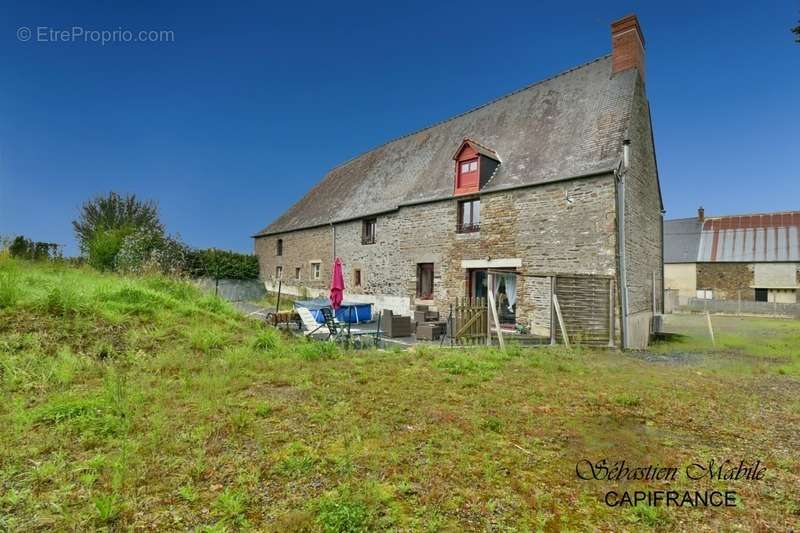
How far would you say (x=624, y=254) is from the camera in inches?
457

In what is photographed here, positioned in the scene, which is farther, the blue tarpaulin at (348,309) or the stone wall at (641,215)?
the blue tarpaulin at (348,309)

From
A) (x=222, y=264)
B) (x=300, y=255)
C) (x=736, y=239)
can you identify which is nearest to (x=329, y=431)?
(x=300, y=255)

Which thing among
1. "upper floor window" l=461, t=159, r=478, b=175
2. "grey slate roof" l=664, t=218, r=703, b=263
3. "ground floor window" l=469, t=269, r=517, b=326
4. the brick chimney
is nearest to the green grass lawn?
"ground floor window" l=469, t=269, r=517, b=326

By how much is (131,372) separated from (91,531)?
348cm

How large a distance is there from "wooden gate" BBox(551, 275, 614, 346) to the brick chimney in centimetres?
849

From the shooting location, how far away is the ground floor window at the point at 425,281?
16422 mm

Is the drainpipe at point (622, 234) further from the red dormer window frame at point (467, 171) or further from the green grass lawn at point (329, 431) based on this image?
the red dormer window frame at point (467, 171)

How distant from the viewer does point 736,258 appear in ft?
101

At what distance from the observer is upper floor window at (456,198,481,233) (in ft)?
48.3

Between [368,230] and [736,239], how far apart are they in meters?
31.3

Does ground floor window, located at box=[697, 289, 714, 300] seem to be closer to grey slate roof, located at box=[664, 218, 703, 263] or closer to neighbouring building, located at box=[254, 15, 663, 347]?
grey slate roof, located at box=[664, 218, 703, 263]

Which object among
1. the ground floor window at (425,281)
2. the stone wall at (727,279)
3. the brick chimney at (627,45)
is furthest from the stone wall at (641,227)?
the stone wall at (727,279)

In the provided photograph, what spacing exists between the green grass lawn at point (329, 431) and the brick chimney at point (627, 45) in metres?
11.3

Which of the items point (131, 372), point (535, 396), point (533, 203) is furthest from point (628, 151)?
point (131, 372)
